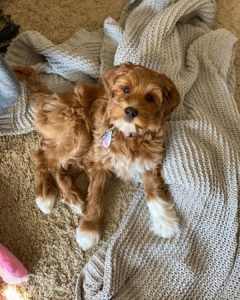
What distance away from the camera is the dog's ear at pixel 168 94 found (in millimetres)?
1569

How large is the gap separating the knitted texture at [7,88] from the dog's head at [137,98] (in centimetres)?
39

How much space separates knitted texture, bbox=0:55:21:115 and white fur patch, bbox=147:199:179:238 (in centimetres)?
64

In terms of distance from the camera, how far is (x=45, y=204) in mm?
1789

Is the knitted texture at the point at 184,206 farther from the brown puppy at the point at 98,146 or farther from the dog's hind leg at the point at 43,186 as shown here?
the dog's hind leg at the point at 43,186

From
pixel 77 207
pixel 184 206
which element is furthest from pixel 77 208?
pixel 184 206

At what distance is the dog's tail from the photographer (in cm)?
187

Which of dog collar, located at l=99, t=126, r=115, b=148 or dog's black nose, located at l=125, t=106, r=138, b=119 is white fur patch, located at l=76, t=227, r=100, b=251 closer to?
dog collar, located at l=99, t=126, r=115, b=148

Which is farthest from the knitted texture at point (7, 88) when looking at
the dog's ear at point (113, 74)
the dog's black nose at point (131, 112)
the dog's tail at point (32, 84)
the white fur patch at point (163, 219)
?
the white fur patch at point (163, 219)

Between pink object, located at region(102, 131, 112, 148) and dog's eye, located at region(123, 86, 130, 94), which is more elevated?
dog's eye, located at region(123, 86, 130, 94)

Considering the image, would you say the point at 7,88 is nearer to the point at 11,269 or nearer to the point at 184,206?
the point at 11,269

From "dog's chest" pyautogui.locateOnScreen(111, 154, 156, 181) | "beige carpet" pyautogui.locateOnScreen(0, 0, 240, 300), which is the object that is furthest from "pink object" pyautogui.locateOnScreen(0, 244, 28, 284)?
"dog's chest" pyautogui.locateOnScreen(111, 154, 156, 181)

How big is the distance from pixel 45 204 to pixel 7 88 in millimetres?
452

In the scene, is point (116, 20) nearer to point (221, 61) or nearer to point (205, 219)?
point (221, 61)

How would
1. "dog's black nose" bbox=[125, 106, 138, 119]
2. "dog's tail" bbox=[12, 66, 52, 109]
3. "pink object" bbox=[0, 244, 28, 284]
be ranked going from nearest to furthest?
1. "dog's black nose" bbox=[125, 106, 138, 119]
2. "pink object" bbox=[0, 244, 28, 284]
3. "dog's tail" bbox=[12, 66, 52, 109]
